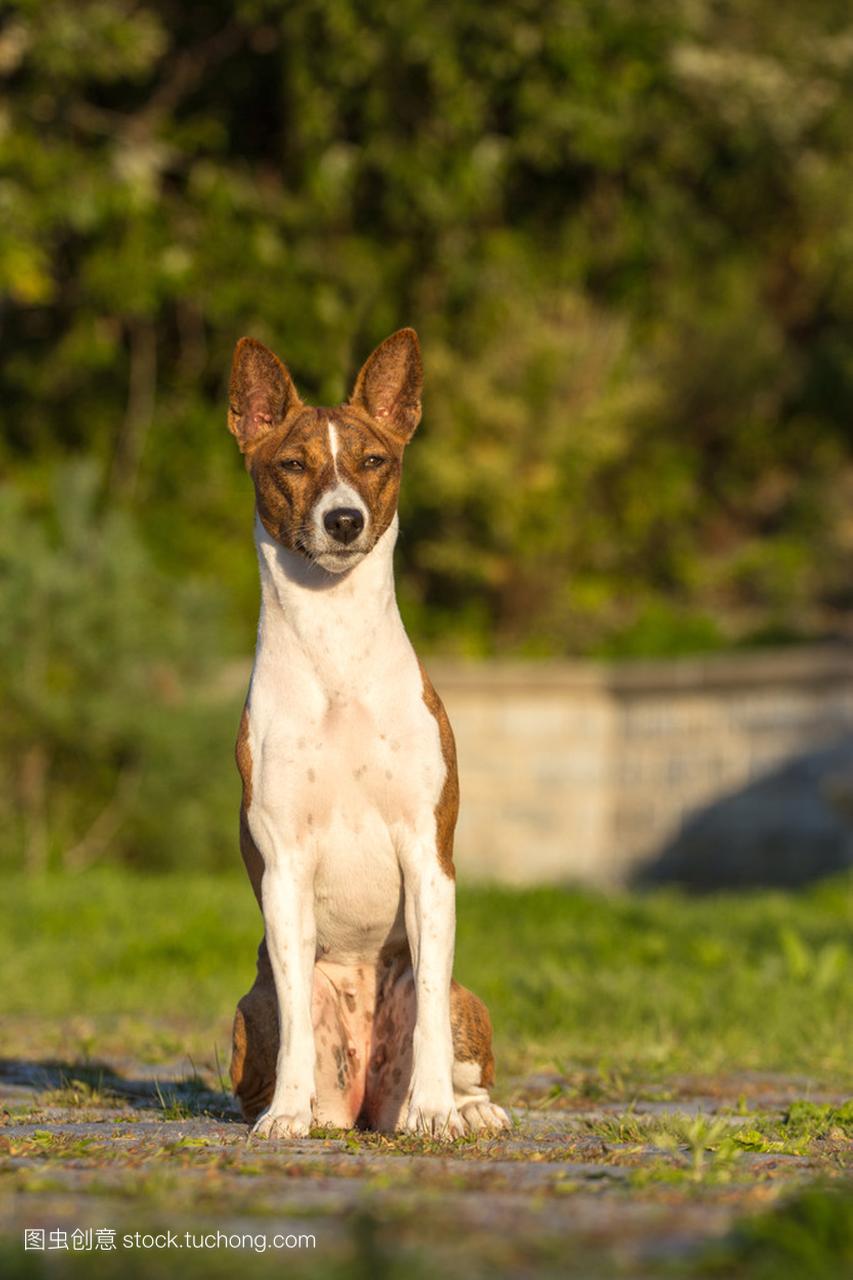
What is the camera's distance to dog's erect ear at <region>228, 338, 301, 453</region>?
503cm

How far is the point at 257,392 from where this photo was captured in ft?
16.5

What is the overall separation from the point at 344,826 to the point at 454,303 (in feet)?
52.7

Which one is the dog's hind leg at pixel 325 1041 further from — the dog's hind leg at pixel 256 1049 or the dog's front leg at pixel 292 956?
the dog's front leg at pixel 292 956

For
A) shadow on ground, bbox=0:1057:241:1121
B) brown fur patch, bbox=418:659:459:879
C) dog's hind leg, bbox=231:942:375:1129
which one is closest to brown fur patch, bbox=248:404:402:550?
brown fur patch, bbox=418:659:459:879

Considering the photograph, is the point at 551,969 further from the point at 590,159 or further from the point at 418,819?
the point at 590,159

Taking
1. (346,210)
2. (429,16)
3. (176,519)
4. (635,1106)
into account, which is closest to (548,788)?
(176,519)

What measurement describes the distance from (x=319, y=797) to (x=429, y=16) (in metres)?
13.4

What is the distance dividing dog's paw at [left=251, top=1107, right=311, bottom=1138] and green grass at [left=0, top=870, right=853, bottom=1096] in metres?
1.69

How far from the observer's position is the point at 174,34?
61.2 ft

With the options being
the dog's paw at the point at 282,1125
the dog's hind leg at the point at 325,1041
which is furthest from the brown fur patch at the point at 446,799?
the dog's paw at the point at 282,1125

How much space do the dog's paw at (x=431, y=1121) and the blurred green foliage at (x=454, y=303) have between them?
9.64 m

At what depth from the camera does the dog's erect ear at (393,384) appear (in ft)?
16.9

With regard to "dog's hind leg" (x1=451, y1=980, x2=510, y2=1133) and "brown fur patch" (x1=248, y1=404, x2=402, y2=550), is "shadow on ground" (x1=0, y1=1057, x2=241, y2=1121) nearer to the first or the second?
"dog's hind leg" (x1=451, y1=980, x2=510, y2=1133)

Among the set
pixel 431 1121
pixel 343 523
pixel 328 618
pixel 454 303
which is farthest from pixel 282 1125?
pixel 454 303
